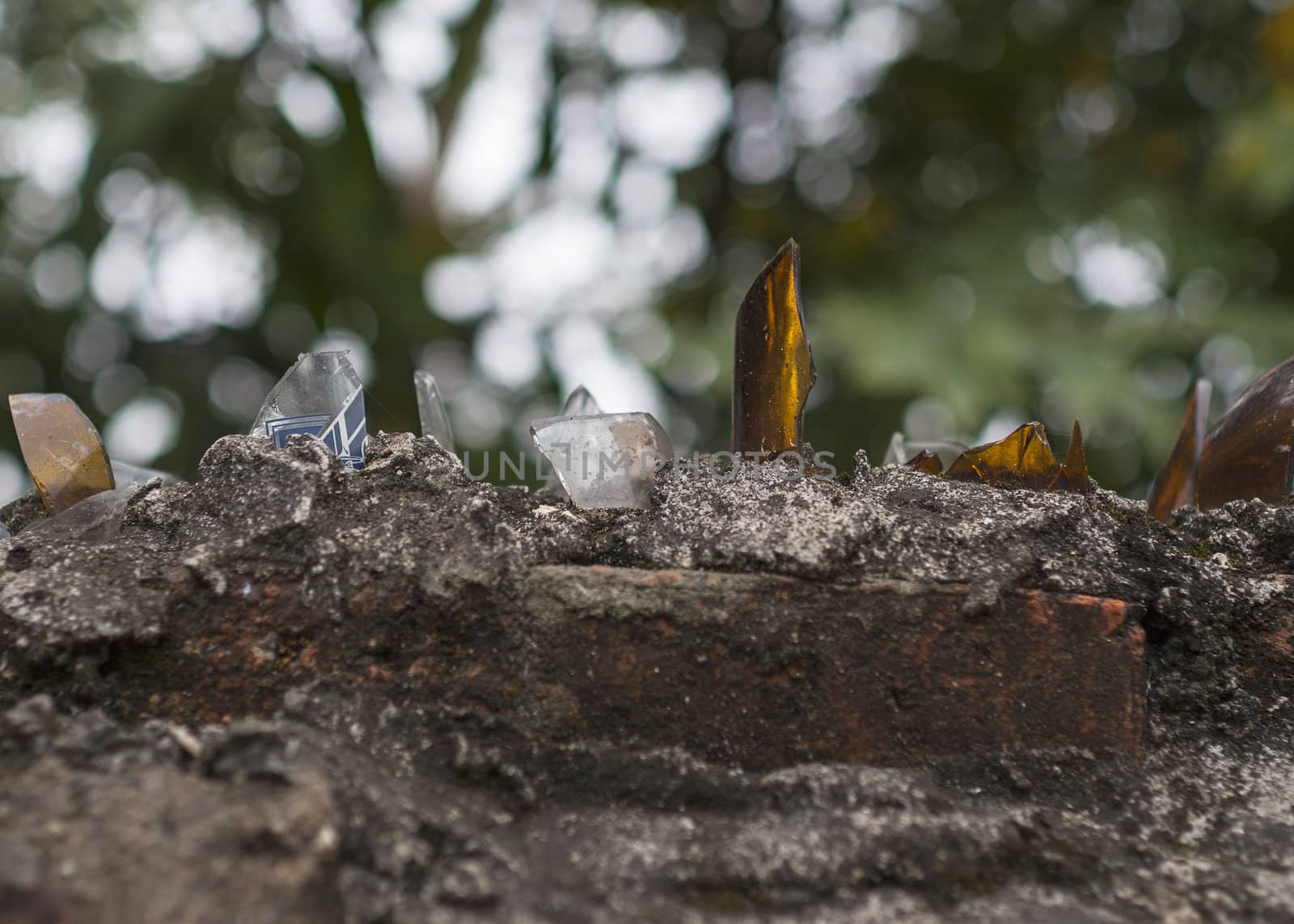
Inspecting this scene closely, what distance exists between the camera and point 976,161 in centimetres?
365

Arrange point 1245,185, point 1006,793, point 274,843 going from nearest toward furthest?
1. point 274,843
2. point 1006,793
3. point 1245,185

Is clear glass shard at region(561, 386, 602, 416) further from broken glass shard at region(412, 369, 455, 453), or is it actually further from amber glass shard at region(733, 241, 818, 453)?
amber glass shard at region(733, 241, 818, 453)

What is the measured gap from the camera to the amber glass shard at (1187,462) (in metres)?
1.01

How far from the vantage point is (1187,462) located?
1.02m

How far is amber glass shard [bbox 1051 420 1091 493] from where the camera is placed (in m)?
0.88

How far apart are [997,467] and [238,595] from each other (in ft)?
2.12

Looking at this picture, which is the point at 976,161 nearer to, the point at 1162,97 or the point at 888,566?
the point at 1162,97

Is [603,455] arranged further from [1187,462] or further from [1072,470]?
[1187,462]

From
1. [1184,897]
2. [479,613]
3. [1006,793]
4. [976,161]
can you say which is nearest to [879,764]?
[1006,793]

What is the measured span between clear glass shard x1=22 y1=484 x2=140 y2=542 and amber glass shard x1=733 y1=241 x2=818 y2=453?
528 millimetres

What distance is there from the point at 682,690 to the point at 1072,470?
44cm

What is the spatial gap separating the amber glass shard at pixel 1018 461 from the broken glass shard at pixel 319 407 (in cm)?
56

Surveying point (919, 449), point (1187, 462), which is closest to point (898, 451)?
point (919, 449)

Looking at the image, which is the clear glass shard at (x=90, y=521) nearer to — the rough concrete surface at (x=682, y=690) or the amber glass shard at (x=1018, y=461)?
the rough concrete surface at (x=682, y=690)
